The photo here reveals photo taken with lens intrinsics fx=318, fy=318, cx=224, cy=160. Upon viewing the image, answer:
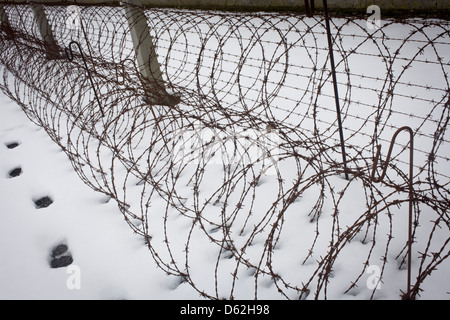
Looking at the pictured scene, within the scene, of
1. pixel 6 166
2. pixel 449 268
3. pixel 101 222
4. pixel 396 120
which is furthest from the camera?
pixel 6 166

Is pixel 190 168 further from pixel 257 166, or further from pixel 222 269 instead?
pixel 222 269

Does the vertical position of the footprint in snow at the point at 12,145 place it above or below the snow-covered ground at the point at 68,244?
above

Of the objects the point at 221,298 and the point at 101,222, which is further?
the point at 101,222

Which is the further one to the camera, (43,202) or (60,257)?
(43,202)

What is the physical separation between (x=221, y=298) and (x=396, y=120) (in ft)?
9.28

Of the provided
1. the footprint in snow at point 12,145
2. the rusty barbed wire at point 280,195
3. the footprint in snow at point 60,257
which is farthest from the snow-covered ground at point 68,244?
the footprint in snow at point 12,145

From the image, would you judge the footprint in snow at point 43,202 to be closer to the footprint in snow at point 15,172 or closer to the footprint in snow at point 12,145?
the footprint in snow at point 15,172

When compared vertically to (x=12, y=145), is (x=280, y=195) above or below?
below

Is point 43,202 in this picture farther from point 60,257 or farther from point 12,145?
point 12,145

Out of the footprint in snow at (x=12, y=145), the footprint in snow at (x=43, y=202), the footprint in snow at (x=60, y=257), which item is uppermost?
the footprint in snow at (x=12, y=145)

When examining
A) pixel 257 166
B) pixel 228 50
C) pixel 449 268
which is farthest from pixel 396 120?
pixel 228 50

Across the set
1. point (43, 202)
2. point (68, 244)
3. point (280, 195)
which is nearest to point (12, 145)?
point (43, 202)

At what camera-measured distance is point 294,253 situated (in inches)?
91.2
